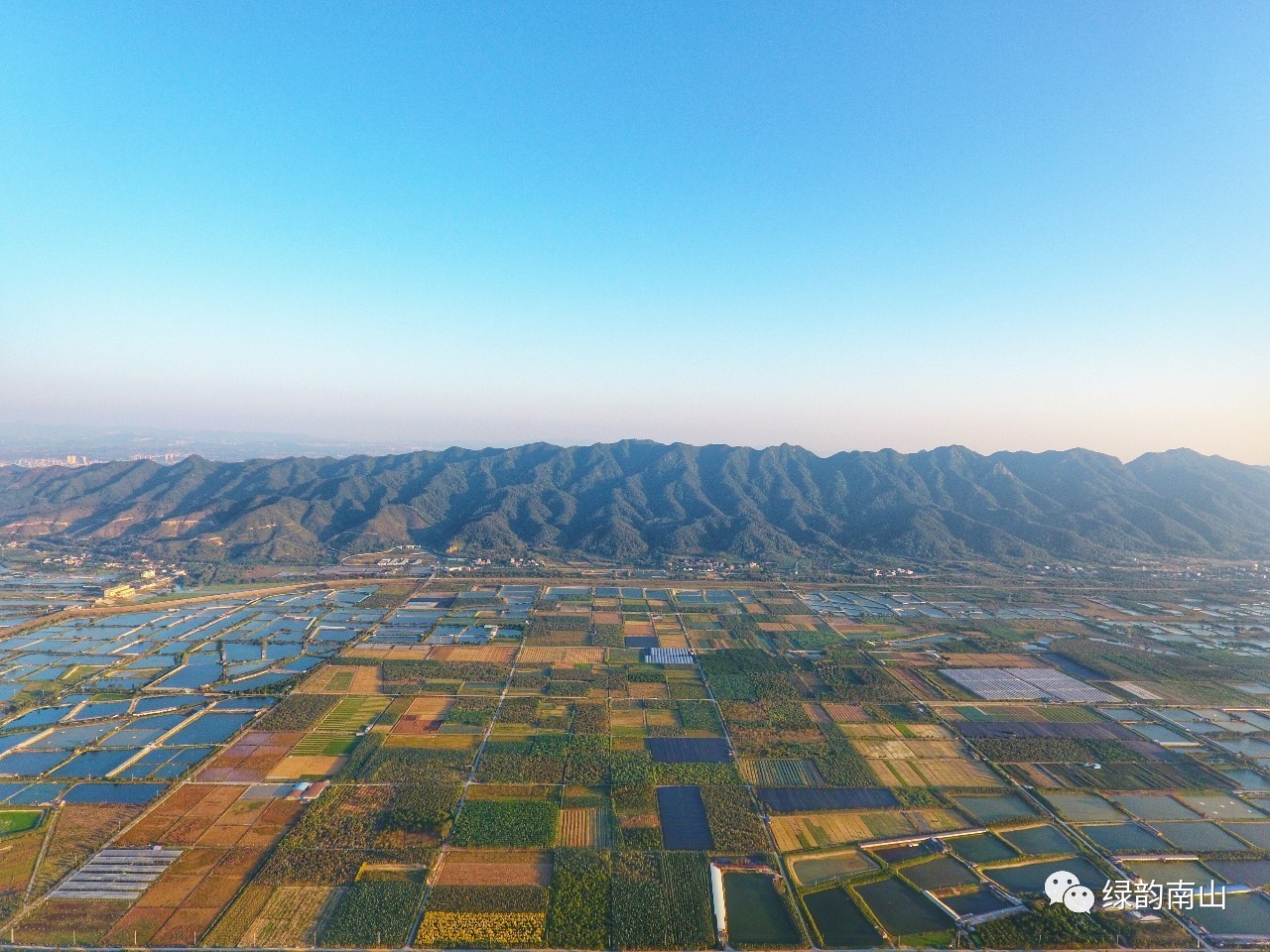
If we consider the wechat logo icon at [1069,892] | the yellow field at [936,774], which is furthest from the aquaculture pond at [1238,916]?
the yellow field at [936,774]

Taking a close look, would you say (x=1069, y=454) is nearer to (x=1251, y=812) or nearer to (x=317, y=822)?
Result: (x=1251, y=812)

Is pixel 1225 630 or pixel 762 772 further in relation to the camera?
pixel 1225 630

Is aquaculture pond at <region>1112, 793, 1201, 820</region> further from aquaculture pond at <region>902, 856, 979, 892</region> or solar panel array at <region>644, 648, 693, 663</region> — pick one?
solar panel array at <region>644, 648, 693, 663</region>

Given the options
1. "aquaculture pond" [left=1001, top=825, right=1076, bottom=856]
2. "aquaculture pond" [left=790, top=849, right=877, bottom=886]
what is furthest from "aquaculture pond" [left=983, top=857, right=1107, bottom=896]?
"aquaculture pond" [left=790, top=849, right=877, bottom=886]

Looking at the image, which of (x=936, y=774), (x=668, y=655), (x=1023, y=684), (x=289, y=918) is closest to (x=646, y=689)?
(x=668, y=655)

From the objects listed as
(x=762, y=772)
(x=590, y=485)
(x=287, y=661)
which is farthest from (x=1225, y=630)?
(x=590, y=485)

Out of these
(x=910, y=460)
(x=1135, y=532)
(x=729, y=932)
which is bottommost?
(x=729, y=932)

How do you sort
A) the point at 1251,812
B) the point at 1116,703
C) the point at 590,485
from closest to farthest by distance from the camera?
the point at 1251,812 < the point at 1116,703 < the point at 590,485
